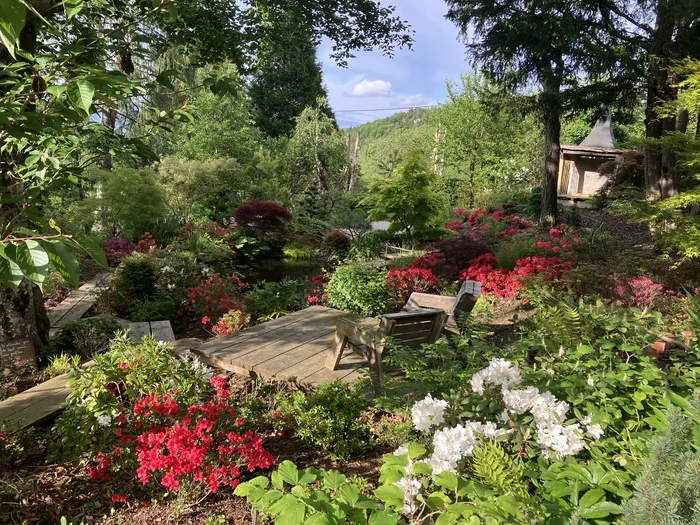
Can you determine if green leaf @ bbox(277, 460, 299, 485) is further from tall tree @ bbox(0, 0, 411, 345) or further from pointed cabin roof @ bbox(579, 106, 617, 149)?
A: pointed cabin roof @ bbox(579, 106, 617, 149)

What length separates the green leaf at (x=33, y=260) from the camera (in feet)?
3.18

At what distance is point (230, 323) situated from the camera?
5617 millimetres

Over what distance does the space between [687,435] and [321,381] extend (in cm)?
276

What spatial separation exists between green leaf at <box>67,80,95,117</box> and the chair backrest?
2.93 meters

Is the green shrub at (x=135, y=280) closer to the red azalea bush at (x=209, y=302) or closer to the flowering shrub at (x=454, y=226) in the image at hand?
the red azalea bush at (x=209, y=302)

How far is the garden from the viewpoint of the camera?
1503 millimetres

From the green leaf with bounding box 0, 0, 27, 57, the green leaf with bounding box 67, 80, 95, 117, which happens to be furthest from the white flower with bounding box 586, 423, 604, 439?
the green leaf with bounding box 0, 0, 27, 57

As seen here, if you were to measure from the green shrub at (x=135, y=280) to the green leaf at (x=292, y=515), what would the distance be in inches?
251

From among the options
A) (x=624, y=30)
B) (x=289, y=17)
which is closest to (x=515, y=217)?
(x=624, y=30)

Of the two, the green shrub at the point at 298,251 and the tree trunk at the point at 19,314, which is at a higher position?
the tree trunk at the point at 19,314

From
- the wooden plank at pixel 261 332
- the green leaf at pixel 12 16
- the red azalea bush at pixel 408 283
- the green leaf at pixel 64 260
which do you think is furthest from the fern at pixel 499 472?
the red azalea bush at pixel 408 283

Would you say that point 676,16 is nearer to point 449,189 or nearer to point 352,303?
point 352,303

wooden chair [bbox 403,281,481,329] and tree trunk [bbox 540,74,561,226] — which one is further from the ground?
tree trunk [bbox 540,74,561,226]

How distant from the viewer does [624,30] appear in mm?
9281
